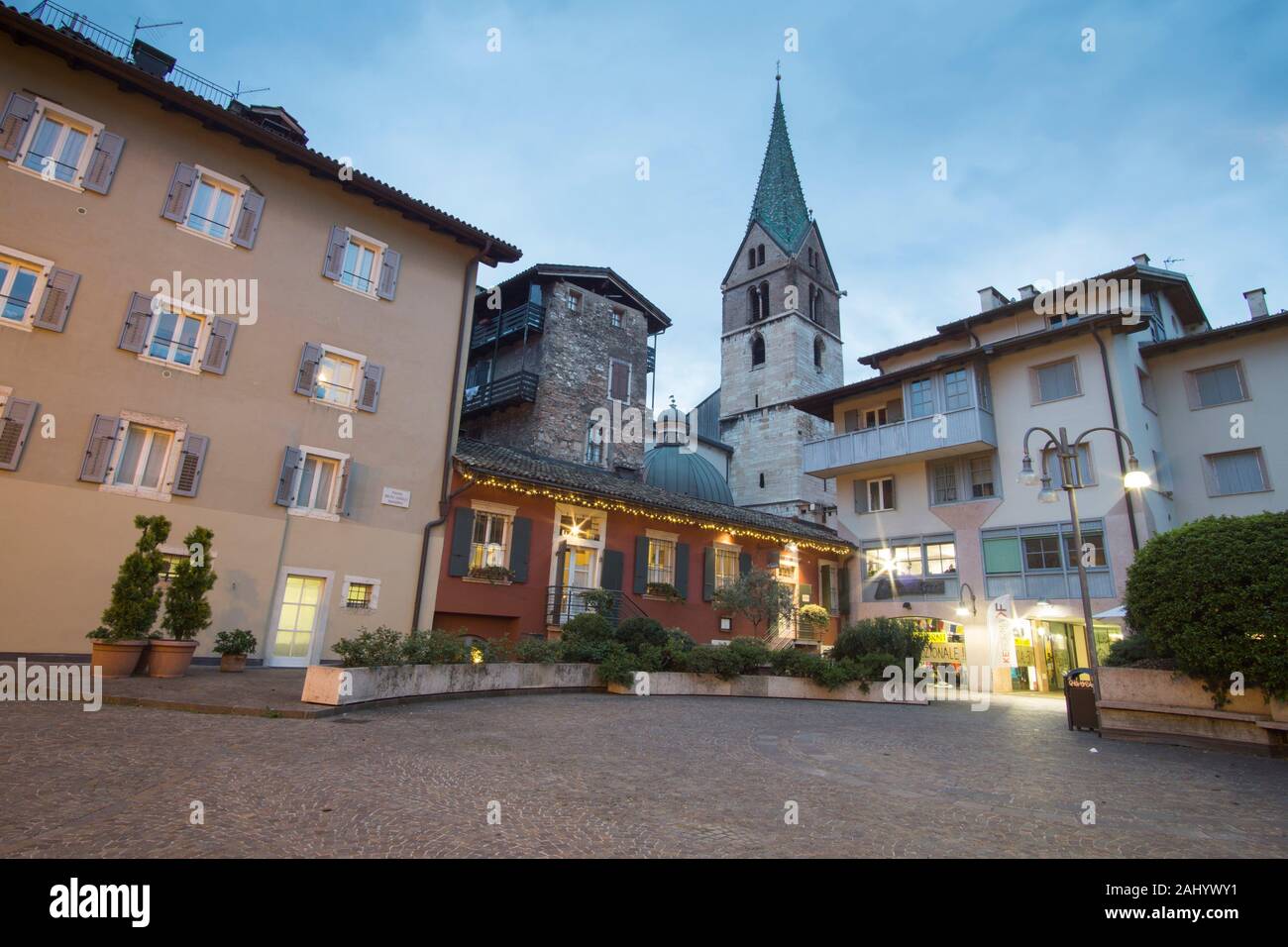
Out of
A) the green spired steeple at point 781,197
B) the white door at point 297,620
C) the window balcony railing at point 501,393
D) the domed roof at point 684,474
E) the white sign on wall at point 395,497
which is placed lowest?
the white door at point 297,620

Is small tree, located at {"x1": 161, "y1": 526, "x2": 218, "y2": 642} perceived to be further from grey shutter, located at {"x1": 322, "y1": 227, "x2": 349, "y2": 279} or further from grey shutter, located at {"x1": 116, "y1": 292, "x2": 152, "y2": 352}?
grey shutter, located at {"x1": 322, "y1": 227, "x2": 349, "y2": 279}

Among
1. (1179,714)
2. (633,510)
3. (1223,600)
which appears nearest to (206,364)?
(633,510)

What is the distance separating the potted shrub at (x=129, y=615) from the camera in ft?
31.2

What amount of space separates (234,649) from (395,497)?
15.6ft

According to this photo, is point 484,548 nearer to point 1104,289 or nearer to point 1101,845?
point 1101,845

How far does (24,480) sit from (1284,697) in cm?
1940

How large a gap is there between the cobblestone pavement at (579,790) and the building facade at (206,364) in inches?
231

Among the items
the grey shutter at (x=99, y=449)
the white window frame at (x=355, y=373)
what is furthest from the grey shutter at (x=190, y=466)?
the white window frame at (x=355, y=373)

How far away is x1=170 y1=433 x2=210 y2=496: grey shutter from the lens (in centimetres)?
1268

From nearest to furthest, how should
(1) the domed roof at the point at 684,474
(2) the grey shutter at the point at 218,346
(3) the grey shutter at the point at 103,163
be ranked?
(3) the grey shutter at the point at 103,163 → (2) the grey shutter at the point at 218,346 → (1) the domed roof at the point at 684,474

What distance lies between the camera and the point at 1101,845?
439 cm

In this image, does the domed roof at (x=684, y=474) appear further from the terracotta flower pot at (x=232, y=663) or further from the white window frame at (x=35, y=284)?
the white window frame at (x=35, y=284)

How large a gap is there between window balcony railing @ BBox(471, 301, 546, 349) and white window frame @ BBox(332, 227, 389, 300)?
9.03 meters

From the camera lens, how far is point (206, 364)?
44.0 feet
